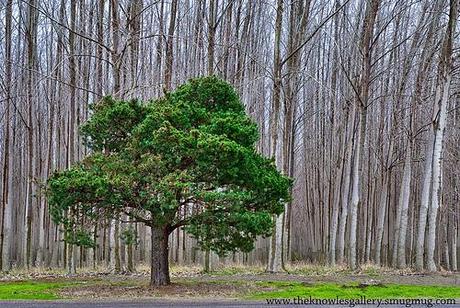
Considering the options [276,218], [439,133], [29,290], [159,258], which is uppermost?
[439,133]

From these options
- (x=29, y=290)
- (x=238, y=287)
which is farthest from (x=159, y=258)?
(x=29, y=290)

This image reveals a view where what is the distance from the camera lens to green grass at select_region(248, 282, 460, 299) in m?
10.5

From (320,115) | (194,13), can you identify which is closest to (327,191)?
(320,115)

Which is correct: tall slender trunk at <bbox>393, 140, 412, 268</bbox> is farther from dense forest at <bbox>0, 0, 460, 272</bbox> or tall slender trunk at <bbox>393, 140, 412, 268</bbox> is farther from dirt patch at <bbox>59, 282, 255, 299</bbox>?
dirt patch at <bbox>59, 282, 255, 299</bbox>

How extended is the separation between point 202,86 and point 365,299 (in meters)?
5.37

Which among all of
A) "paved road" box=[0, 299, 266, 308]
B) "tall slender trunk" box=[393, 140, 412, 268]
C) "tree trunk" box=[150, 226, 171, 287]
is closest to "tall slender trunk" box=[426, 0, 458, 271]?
"tall slender trunk" box=[393, 140, 412, 268]

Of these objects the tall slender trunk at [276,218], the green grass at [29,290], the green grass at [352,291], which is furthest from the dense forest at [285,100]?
the green grass at [352,291]

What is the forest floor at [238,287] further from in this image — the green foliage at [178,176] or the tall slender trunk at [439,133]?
the green foliage at [178,176]

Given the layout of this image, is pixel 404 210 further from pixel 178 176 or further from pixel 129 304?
pixel 129 304

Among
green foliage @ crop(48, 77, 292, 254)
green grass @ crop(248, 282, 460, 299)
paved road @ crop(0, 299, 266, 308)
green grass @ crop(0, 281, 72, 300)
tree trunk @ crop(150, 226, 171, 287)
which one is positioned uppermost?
green foliage @ crop(48, 77, 292, 254)

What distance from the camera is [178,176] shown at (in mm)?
10477

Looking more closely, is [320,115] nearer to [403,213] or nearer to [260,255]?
[260,255]

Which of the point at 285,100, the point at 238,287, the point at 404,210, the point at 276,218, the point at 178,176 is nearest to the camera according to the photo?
the point at 178,176

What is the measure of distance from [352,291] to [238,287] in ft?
7.81
